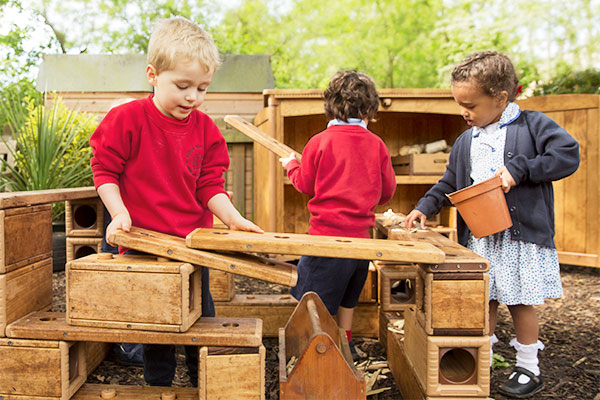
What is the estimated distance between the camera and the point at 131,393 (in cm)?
169

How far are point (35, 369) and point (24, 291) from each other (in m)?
0.31

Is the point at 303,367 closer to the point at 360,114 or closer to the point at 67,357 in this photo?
the point at 67,357

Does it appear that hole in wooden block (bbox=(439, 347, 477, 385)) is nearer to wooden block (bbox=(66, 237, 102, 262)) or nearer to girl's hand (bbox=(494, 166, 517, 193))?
girl's hand (bbox=(494, 166, 517, 193))

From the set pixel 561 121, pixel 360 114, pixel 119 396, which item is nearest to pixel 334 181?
pixel 360 114

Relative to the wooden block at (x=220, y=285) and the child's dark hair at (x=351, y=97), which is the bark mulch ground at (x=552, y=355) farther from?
the child's dark hair at (x=351, y=97)

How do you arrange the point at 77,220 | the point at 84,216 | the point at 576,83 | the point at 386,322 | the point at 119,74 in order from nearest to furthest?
the point at 386,322
the point at 77,220
the point at 84,216
the point at 119,74
the point at 576,83

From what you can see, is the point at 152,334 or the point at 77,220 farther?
the point at 77,220

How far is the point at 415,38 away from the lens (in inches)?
625

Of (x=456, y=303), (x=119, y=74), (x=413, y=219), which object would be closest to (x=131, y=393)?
(x=456, y=303)

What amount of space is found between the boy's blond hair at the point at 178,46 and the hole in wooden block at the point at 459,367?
4.21ft

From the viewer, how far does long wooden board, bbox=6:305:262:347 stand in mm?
1523

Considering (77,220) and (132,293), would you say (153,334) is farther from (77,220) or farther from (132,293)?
(77,220)

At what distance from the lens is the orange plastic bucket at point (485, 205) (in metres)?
1.97

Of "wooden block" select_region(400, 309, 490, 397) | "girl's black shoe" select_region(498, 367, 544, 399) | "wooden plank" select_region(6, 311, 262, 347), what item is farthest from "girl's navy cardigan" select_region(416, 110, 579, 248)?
"wooden plank" select_region(6, 311, 262, 347)
